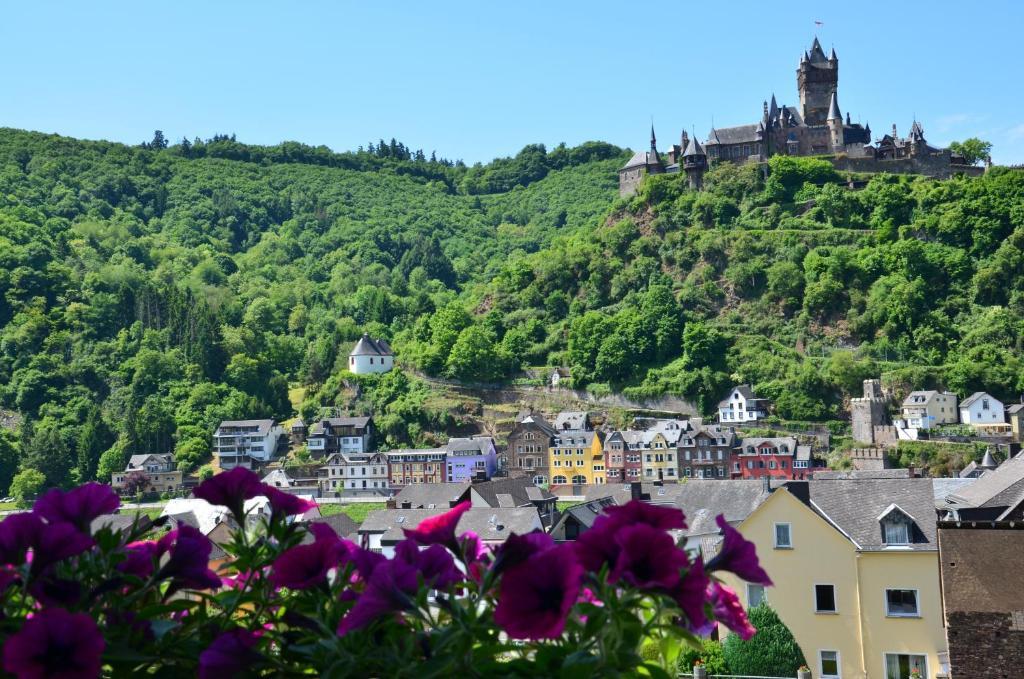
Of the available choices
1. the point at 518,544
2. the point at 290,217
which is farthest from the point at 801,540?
the point at 290,217

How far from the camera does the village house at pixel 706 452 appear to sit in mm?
79688

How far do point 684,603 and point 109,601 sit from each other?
1.38 m

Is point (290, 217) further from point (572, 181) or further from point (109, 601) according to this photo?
point (109, 601)

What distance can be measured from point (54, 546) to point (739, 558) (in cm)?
163

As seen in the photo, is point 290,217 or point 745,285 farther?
point 290,217

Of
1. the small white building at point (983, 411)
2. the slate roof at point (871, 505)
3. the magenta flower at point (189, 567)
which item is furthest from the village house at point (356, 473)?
the magenta flower at point (189, 567)

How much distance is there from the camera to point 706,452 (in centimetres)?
8062

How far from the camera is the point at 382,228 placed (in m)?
181

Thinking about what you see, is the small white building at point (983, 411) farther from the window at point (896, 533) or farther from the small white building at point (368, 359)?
the window at point (896, 533)

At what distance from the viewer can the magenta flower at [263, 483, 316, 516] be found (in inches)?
120

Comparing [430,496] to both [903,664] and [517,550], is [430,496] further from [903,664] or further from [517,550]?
[517,550]

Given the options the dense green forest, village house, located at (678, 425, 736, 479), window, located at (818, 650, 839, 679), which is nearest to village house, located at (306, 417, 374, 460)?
the dense green forest

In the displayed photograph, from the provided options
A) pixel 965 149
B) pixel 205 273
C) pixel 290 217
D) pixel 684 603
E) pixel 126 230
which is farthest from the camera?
pixel 290 217

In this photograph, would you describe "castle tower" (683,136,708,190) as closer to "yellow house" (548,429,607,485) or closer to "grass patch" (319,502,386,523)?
"yellow house" (548,429,607,485)
